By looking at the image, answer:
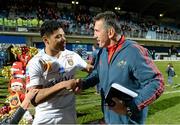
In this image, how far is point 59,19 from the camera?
4178cm

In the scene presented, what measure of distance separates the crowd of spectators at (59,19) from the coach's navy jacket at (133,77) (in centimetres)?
2917

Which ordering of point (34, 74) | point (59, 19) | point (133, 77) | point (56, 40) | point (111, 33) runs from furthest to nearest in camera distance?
point (59, 19), point (56, 40), point (34, 74), point (111, 33), point (133, 77)

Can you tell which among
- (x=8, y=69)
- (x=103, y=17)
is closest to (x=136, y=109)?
(x=103, y=17)

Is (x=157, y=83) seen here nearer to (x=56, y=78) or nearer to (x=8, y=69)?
(x=56, y=78)

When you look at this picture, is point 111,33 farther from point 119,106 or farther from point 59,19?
point 59,19

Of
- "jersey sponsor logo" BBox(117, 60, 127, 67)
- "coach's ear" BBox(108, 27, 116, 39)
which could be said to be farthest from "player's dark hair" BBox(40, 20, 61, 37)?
"jersey sponsor logo" BBox(117, 60, 127, 67)

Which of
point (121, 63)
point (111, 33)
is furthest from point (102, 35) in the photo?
point (121, 63)

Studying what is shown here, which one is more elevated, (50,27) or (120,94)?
(50,27)

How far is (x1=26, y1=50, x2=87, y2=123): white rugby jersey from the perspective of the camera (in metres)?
5.15

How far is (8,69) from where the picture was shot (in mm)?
10430

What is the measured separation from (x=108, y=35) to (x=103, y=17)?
0.70ft

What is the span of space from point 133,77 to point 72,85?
63 cm

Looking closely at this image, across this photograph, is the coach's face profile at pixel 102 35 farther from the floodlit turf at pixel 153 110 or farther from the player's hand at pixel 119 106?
the floodlit turf at pixel 153 110

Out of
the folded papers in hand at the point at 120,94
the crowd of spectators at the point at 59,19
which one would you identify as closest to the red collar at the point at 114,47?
the folded papers in hand at the point at 120,94
